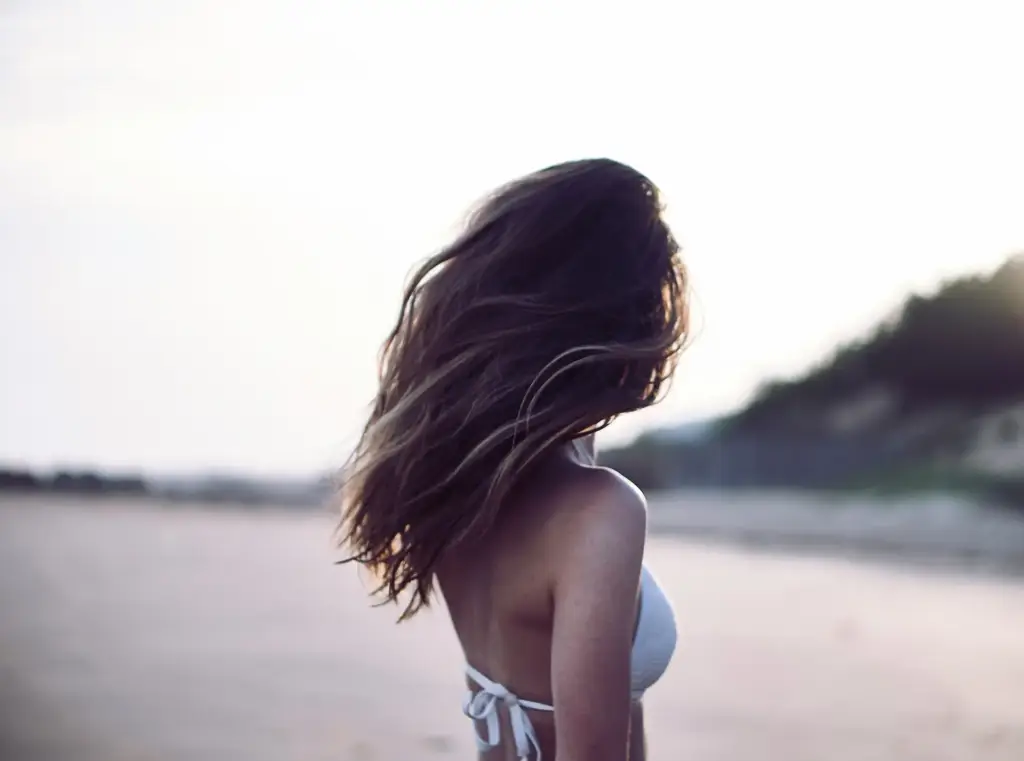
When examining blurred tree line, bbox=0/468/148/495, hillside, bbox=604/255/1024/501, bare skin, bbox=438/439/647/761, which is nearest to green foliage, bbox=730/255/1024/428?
hillside, bbox=604/255/1024/501

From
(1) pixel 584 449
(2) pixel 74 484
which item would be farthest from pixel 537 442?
(2) pixel 74 484

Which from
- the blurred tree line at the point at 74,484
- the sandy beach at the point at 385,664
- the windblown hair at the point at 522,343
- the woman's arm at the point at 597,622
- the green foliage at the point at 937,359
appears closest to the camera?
the woman's arm at the point at 597,622

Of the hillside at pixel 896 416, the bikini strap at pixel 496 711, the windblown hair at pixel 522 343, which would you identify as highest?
the windblown hair at pixel 522 343

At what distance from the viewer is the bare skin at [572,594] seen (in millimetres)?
1504

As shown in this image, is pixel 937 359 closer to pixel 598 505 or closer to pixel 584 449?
pixel 584 449

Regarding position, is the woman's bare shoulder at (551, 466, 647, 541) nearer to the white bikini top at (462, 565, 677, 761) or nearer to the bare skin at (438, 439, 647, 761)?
the bare skin at (438, 439, 647, 761)

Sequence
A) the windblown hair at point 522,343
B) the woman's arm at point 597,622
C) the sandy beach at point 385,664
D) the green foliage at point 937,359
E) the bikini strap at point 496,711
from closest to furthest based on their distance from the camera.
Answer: the woman's arm at point 597,622 → the windblown hair at point 522,343 → the bikini strap at point 496,711 → the sandy beach at point 385,664 → the green foliage at point 937,359

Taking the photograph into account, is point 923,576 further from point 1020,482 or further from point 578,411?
point 578,411

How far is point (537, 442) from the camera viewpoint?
160cm

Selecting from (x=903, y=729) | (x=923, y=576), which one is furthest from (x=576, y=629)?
(x=923, y=576)

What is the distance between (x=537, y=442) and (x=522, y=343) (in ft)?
0.40

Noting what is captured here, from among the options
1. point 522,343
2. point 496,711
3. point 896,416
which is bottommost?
point 896,416

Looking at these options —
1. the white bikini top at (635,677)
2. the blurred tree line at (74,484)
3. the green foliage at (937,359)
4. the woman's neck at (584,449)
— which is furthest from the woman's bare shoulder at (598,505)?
the green foliage at (937,359)

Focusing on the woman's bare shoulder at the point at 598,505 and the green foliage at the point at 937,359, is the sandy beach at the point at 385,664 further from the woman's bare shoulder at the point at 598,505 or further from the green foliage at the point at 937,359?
the green foliage at the point at 937,359
